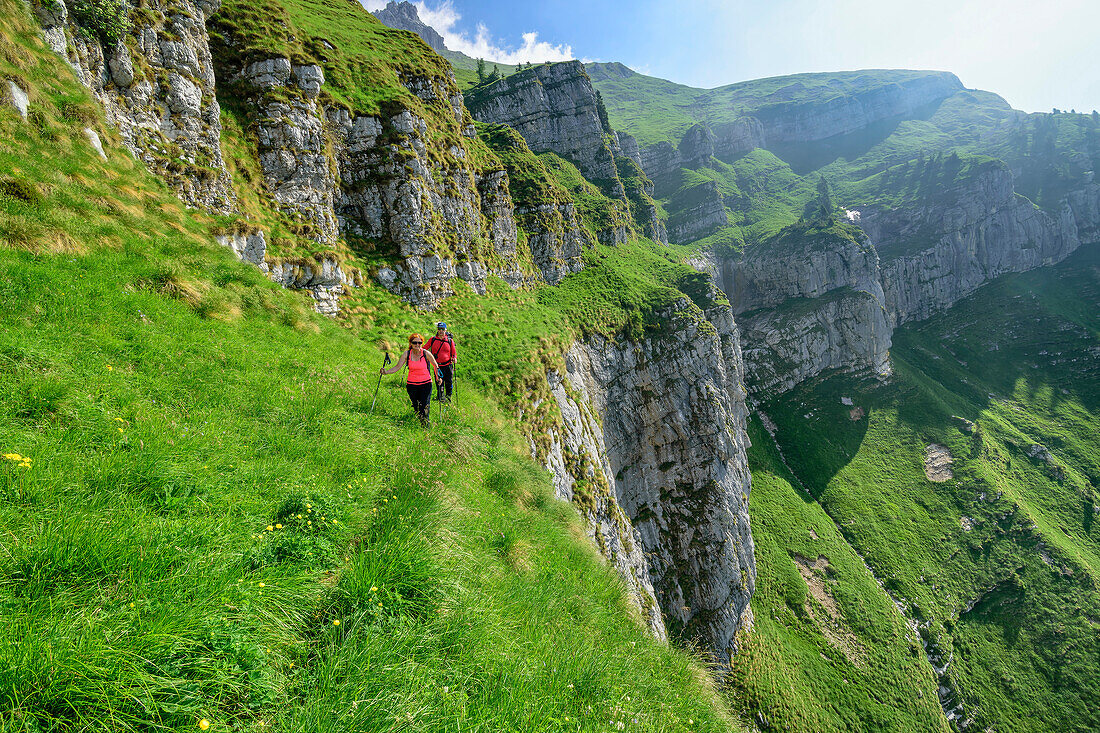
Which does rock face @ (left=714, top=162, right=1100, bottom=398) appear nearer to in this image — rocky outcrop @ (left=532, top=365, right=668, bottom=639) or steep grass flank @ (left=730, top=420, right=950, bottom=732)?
steep grass flank @ (left=730, top=420, right=950, bottom=732)

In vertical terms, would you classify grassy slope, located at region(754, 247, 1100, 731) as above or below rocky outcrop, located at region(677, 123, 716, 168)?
below

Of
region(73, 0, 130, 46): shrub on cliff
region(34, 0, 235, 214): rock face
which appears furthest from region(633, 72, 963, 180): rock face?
region(73, 0, 130, 46): shrub on cliff

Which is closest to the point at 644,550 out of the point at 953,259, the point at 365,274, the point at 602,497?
the point at 602,497

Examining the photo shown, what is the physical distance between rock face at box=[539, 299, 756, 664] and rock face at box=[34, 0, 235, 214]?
24.4 metres

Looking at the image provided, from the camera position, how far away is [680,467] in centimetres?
4012

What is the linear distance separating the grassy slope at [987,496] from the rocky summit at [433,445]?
1.68ft

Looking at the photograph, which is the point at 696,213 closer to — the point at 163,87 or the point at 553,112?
the point at 553,112

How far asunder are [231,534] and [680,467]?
4088 cm

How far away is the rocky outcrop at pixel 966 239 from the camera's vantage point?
333 ft

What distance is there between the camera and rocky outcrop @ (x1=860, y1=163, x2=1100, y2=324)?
101375 mm

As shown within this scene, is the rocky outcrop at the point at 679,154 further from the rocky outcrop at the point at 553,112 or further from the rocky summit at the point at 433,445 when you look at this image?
the rocky outcrop at the point at 553,112

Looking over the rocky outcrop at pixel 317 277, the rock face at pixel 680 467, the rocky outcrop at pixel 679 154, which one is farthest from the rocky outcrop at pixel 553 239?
the rocky outcrop at pixel 679 154

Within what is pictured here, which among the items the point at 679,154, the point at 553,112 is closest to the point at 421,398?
the point at 553,112

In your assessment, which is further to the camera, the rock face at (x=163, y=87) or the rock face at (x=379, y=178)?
the rock face at (x=379, y=178)
